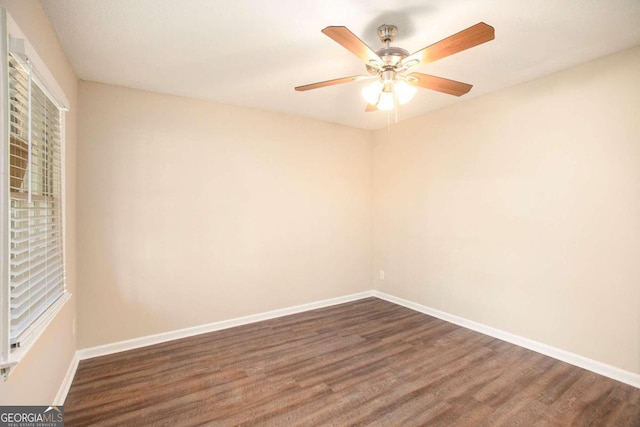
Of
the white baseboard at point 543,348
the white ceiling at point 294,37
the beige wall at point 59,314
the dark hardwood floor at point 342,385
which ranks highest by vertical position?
the white ceiling at point 294,37

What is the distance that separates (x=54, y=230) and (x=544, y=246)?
3.89m

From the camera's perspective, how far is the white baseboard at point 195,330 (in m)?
2.73

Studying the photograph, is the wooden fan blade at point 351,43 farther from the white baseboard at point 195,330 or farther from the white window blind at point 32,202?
the white baseboard at point 195,330

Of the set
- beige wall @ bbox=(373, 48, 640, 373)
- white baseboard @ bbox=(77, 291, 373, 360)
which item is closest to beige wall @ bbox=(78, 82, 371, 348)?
white baseboard @ bbox=(77, 291, 373, 360)

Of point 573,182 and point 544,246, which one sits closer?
point 573,182

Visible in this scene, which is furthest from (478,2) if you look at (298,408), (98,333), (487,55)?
(98,333)

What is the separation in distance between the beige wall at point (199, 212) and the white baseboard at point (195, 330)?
63 millimetres

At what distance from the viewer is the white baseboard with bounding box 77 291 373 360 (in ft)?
8.97

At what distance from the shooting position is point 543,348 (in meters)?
2.74

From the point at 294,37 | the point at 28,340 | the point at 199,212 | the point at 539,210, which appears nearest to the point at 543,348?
the point at 539,210

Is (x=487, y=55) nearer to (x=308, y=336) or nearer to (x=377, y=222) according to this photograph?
(x=377, y=222)

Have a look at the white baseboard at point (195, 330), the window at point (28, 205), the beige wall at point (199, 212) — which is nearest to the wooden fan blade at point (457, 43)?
the window at point (28, 205)

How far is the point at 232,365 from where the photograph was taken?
2.57 metres

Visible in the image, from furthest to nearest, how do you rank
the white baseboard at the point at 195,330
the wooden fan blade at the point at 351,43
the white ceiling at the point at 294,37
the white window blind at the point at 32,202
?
the white baseboard at the point at 195,330
the white ceiling at the point at 294,37
the wooden fan blade at the point at 351,43
the white window blind at the point at 32,202
